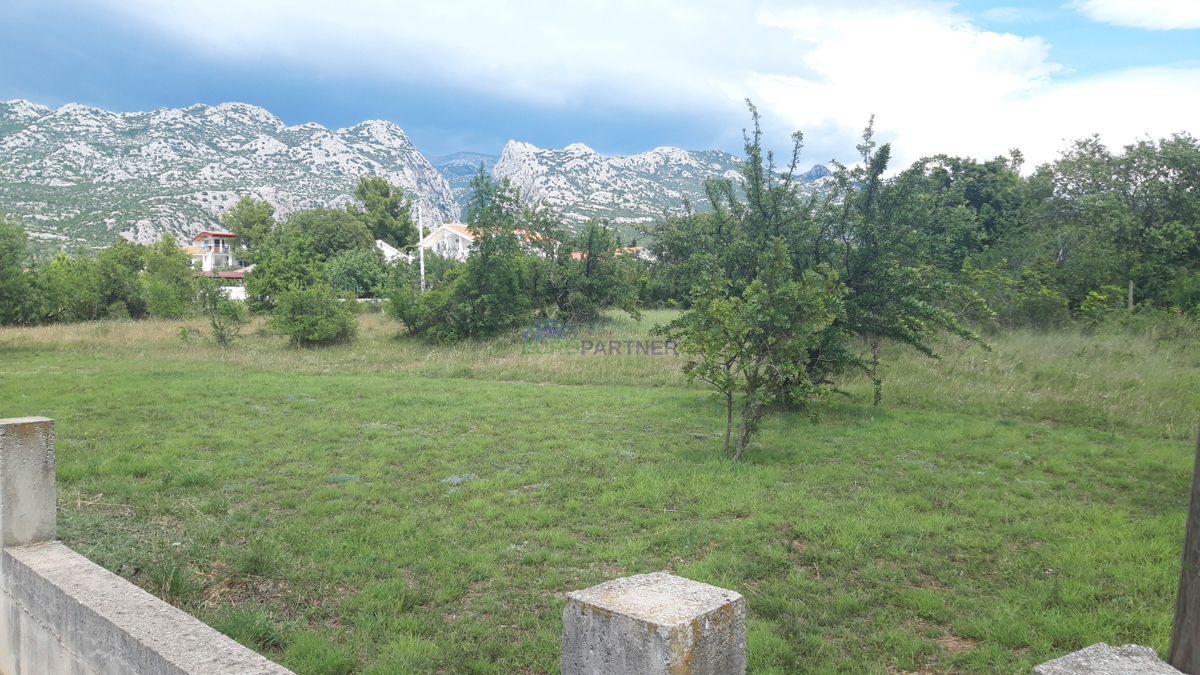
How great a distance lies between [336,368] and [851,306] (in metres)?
13.9

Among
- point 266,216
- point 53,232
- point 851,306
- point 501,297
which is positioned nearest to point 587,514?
point 851,306

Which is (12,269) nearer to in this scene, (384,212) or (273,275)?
(273,275)

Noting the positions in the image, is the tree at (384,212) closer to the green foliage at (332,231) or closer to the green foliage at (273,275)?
the green foliage at (332,231)

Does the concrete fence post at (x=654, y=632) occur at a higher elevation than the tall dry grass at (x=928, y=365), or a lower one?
higher

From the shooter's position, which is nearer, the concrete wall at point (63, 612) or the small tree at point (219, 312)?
the concrete wall at point (63, 612)

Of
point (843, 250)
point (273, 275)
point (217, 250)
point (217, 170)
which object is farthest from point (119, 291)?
point (217, 170)

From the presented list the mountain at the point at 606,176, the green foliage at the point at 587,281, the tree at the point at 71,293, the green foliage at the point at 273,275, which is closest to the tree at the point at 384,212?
the mountain at the point at 606,176

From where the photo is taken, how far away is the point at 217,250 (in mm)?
81750

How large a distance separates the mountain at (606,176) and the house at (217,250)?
43731 mm

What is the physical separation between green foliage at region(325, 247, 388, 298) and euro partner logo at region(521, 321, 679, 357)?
25.6 meters

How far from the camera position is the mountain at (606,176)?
11562 cm

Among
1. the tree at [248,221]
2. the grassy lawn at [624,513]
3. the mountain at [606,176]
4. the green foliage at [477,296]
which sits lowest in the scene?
the grassy lawn at [624,513]

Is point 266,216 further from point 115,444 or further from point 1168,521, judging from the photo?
point 1168,521

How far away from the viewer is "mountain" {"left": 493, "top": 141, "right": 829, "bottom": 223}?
4552 inches
